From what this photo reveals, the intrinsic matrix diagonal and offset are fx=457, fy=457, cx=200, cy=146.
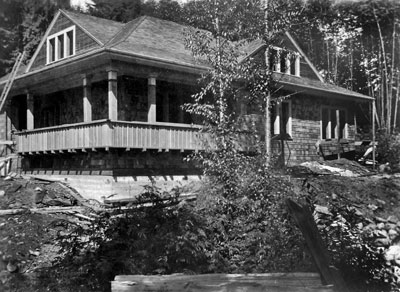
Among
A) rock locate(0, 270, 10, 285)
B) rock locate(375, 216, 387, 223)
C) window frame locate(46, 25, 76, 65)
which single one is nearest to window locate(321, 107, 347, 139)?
rock locate(375, 216, 387, 223)

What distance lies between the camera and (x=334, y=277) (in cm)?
460

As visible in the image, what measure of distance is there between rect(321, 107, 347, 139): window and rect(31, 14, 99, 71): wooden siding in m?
8.54

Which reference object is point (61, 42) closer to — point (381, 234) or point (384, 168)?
point (384, 168)

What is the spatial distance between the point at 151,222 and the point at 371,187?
4.55 meters

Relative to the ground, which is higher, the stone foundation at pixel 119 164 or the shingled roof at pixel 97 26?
the shingled roof at pixel 97 26

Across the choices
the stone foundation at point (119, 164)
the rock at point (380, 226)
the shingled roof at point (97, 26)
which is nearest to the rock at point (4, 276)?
the rock at point (380, 226)

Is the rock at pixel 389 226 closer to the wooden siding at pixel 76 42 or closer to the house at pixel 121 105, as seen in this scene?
the house at pixel 121 105

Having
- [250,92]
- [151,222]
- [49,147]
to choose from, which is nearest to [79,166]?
[49,147]

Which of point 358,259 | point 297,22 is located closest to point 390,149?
point 297,22

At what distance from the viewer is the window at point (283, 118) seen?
1572 cm

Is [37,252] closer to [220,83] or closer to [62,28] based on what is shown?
[220,83]

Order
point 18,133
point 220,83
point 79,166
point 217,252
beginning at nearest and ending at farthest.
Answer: point 217,252 < point 220,83 < point 79,166 < point 18,133

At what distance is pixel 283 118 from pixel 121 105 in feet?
19.3

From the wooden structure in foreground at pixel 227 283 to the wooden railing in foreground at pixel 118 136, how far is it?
7620 mm
